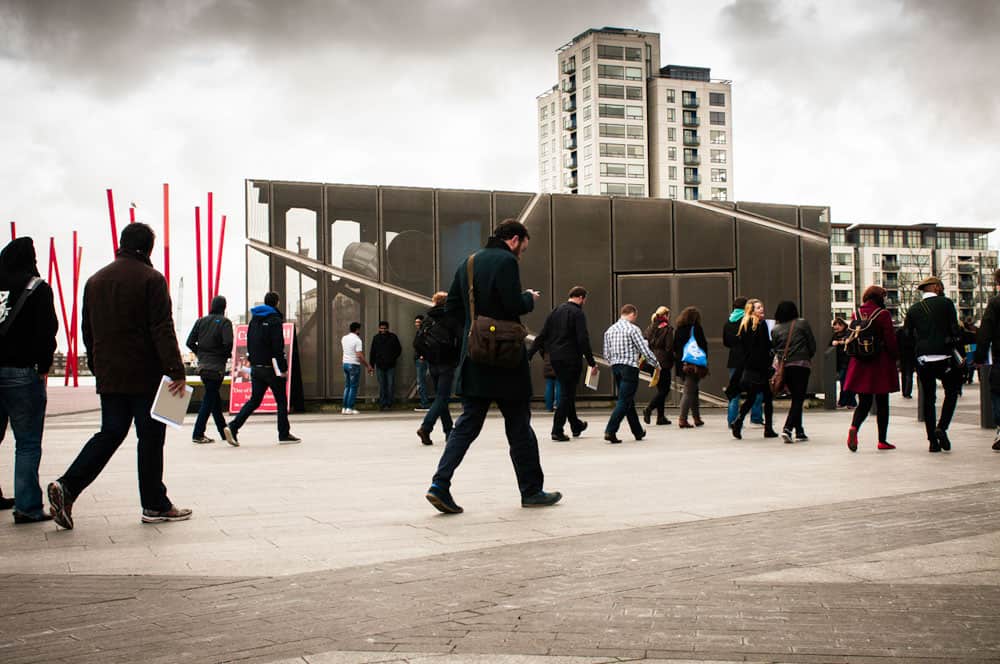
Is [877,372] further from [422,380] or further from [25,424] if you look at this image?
[422,380]

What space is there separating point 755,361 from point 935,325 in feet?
8.28

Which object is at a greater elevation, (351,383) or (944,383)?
(944,383)

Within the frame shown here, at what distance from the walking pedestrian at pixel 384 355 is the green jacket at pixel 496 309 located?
42.8 ft

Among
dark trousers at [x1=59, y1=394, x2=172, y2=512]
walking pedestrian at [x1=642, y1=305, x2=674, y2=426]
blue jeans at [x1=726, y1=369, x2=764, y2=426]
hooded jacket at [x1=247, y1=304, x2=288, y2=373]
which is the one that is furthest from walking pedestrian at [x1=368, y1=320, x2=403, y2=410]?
dark trousers at [x1=59, y1=394, x2=172, y2=512]

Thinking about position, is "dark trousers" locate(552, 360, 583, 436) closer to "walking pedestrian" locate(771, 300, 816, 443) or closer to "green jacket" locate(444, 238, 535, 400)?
"walking pedestrian" locate(771, 300, 816, 443)

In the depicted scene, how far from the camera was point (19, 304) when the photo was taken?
22.4 feet

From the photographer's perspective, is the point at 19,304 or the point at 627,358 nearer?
the point at 19,304

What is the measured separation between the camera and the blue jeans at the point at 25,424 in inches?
268

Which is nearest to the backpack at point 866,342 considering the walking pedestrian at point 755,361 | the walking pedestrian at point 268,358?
the walking pedestrian at point 755,361

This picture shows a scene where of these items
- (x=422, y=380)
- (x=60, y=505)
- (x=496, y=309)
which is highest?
(x=496, y=309)

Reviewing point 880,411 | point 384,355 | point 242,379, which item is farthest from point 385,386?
point 880,411

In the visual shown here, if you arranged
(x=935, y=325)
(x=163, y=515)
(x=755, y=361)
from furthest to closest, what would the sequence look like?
(x=755, y=361)
(x=935, y=325)
(x=163, y=515)

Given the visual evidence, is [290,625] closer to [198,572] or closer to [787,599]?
[198,572]

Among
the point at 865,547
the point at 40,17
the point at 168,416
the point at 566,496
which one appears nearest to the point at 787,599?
the point at 865,547
